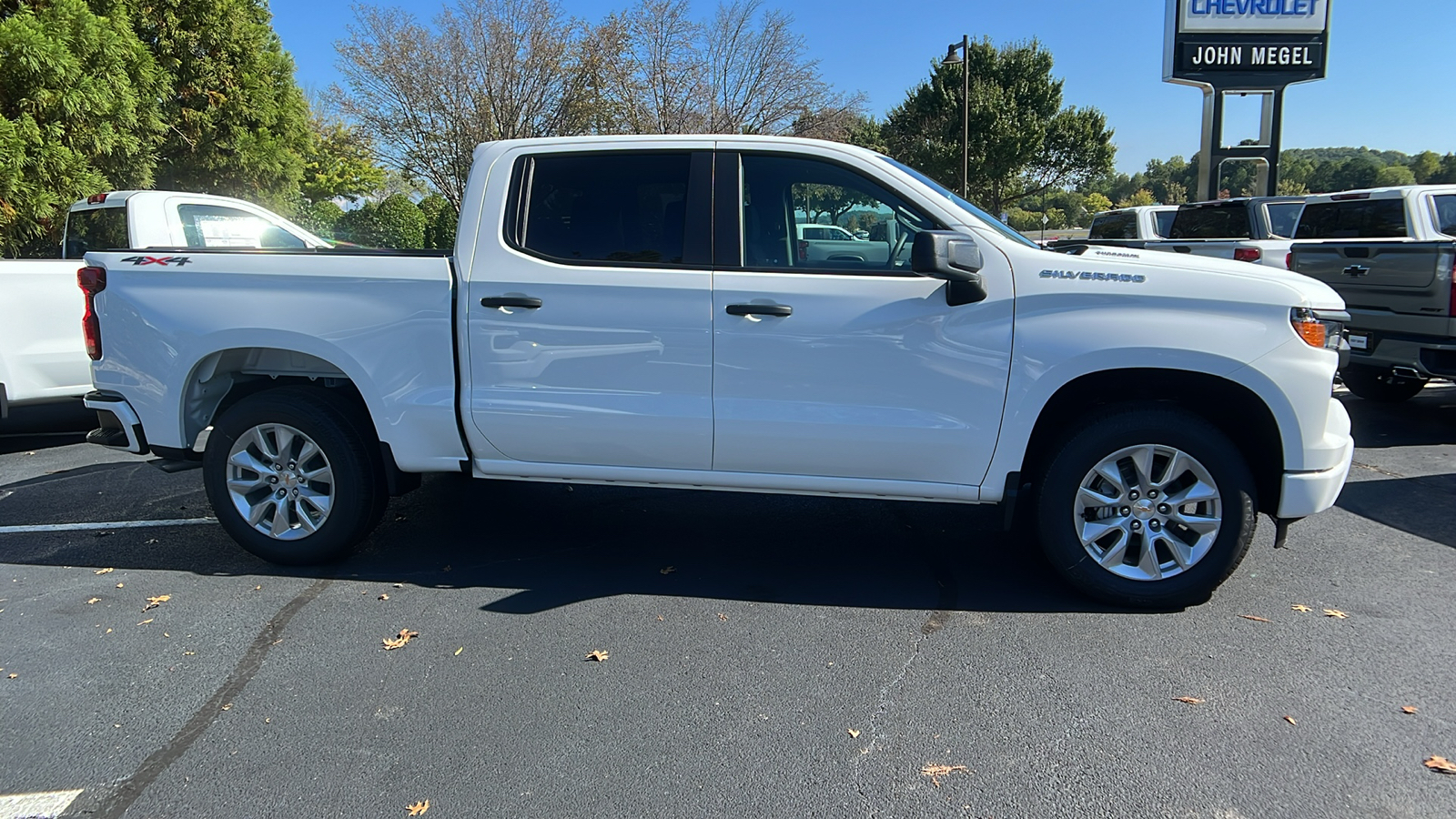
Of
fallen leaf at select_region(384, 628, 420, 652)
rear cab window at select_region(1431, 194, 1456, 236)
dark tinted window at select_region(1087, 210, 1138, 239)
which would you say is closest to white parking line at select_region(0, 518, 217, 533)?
fallen leaf at select_region(384, 628, 420, 652)

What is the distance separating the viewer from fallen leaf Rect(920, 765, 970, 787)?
288 centimetres

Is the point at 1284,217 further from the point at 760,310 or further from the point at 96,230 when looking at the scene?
the point at 96,230

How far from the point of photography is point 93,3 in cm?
1212

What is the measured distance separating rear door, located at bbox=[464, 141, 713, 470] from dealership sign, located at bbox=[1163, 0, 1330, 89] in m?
19.4

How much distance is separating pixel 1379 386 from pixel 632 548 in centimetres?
760

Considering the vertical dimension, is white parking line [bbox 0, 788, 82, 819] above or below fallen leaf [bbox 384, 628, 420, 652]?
below

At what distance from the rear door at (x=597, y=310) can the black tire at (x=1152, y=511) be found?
5.07 ft

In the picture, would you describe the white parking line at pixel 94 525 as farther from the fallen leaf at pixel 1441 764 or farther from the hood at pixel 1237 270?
the fallen leaf at pixel 1441 764

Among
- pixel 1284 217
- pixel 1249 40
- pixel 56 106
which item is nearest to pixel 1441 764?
pixel 1284 217

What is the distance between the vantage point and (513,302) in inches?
166

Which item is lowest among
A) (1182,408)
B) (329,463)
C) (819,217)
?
(329,463)

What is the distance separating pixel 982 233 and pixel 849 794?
2355 millimetres

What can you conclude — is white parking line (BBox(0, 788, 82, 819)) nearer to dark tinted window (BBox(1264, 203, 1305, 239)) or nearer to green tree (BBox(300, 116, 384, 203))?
dark tinted window (BBox(1264, 203, 1305, 239))

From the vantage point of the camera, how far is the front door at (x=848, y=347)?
3969 millimetres
